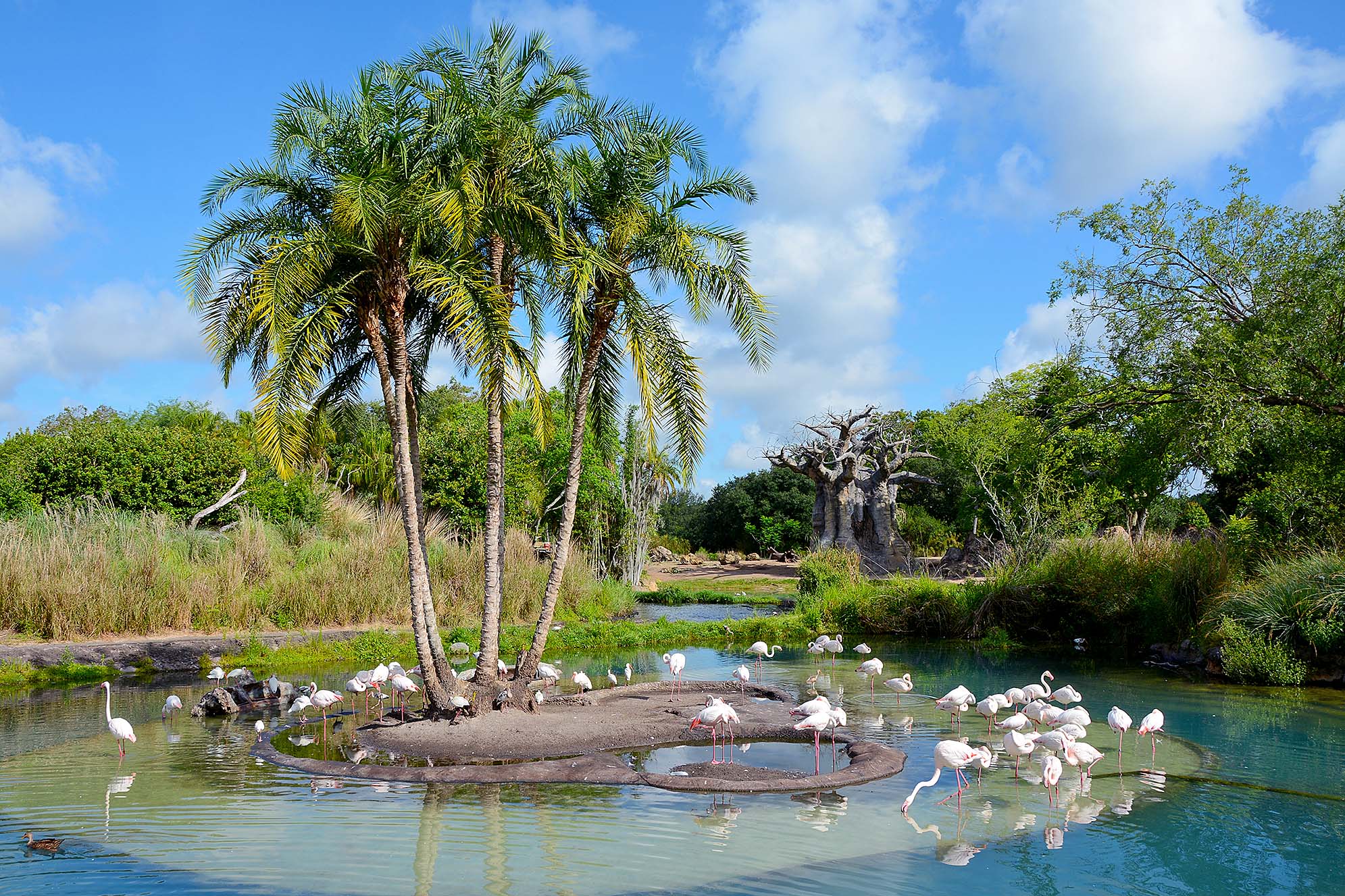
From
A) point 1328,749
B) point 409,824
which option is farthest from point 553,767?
point 1328,749

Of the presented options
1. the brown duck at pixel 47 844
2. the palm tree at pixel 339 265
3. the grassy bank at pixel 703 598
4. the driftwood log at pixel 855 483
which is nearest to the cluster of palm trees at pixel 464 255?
the palm tree at pixel 339 265

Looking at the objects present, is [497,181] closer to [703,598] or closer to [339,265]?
[339,265]

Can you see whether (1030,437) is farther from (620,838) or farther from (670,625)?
(620,838)

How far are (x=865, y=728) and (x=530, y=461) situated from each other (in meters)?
19.7

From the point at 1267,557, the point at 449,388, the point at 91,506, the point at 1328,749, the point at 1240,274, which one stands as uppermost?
the point at 449,388

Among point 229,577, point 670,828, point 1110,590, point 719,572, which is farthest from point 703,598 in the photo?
point 670,828

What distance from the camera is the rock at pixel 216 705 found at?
12.8 metres

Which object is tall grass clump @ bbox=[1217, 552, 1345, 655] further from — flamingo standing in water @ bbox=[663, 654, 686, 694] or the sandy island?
flamingo standing in water @ bbox=[663, 654, 686, 694]

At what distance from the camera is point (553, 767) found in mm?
9453

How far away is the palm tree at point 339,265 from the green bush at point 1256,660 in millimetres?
12919

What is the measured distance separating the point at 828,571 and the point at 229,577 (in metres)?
15.0

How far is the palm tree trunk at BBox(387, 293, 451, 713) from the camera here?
11102 millimetres

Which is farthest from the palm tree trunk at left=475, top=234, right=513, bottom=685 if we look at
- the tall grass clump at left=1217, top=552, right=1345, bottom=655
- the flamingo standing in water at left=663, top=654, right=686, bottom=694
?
the tall grass clump at left=1217, top=552, right=1345, bottom=655

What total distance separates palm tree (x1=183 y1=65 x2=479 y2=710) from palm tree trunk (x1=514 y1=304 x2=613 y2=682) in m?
1.41
